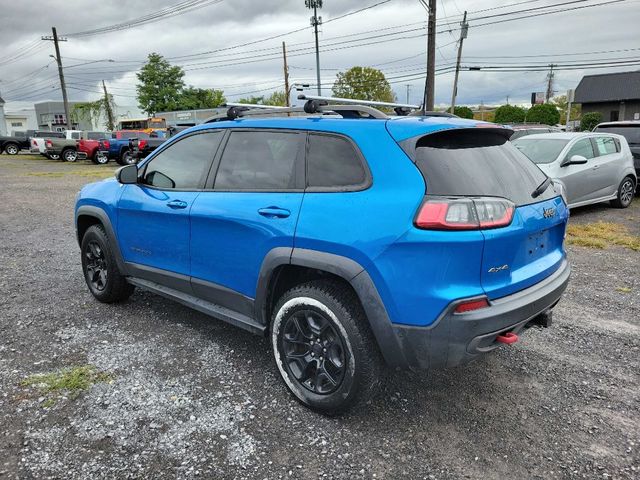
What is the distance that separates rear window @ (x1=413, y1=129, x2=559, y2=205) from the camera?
247 centimetres

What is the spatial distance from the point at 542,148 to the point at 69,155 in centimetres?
2502

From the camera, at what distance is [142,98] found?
229 ft

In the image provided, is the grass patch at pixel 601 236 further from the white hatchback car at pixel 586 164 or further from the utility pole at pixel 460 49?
the utility pole at pixel 460 49

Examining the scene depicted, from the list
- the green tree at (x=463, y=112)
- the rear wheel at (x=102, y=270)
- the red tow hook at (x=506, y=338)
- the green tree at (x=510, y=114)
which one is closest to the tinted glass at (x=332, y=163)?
the red tow hook at (x=506, y=338)

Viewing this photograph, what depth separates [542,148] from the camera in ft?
30.0

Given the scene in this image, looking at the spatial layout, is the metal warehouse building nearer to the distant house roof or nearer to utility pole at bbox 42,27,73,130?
the distant house roof

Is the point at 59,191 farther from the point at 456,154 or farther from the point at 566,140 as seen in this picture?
the point at 456,154

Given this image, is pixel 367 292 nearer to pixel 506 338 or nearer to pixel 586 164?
pixel 506 338

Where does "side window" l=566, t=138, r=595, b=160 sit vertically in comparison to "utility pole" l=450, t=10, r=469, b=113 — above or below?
below

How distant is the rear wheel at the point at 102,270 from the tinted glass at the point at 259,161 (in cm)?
168

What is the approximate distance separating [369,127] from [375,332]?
1.14m

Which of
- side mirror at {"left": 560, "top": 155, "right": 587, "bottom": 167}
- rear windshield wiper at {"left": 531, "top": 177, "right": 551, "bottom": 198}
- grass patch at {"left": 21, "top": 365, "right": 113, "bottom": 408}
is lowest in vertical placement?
grass patch at {"left": 21, "top": 365, "right": 113, "bottom": 408}

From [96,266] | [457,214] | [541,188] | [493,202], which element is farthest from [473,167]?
[96,266]

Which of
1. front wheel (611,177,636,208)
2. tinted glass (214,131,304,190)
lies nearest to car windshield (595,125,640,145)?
front wheel (611,177,636,208)
